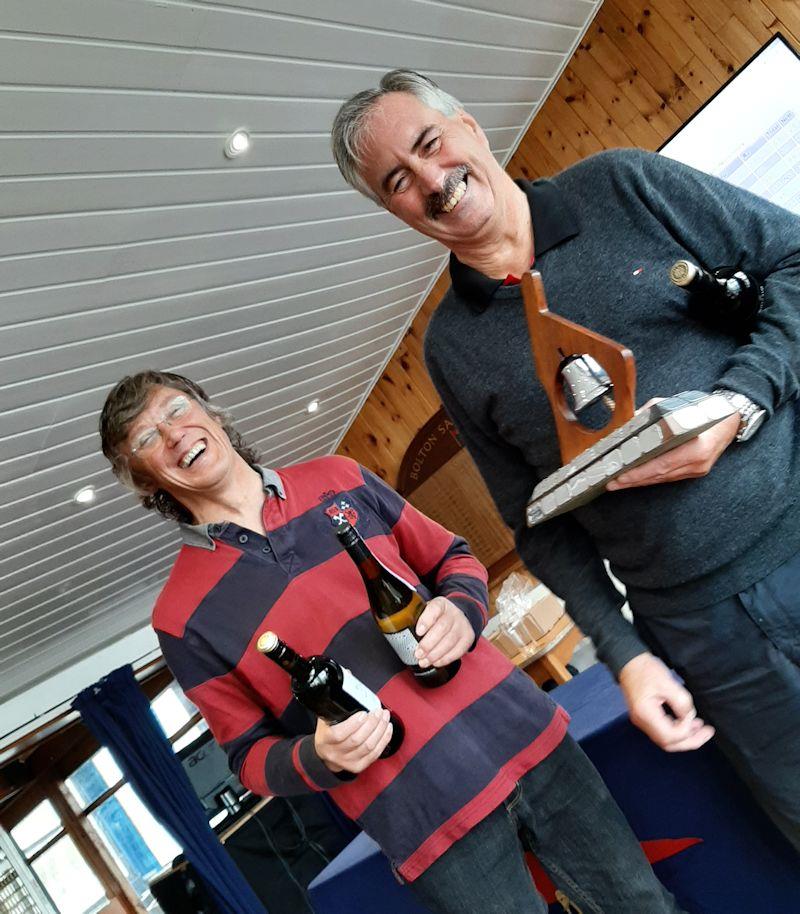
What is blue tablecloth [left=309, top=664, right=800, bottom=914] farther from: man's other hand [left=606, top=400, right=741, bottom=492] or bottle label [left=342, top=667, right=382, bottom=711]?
man's other hand [left=606, top=400, right=741, bottom=492]

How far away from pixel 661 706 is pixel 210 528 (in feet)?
2.67

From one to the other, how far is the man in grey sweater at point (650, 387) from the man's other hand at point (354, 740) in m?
0.33

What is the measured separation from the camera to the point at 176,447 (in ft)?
4.95

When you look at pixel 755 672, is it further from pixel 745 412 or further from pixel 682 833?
pixel 682 833

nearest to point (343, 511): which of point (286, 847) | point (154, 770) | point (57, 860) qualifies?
point (154, 770)

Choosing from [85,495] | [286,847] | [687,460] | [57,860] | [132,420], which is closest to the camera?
[687,460]

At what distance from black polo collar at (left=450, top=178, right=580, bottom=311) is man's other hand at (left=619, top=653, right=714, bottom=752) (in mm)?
553

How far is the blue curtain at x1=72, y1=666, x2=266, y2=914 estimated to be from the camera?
15.8 feet

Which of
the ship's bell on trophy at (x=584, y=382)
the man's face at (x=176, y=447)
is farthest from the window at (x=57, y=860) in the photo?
the ship's bell on trophy at (x=584, y=382)

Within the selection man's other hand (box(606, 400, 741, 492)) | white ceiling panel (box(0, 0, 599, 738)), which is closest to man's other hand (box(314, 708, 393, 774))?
man's other hand (box(606, 400, 741, 492))

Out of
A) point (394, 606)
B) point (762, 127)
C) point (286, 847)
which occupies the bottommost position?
point (286, 847)

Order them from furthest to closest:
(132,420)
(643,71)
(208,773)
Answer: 1. (208,773)
2. (643,71)
3. (132,420)

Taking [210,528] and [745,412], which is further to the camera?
[210,528]

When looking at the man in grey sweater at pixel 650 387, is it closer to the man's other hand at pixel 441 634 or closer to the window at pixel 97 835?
the man's other hand at pixel 441 634
